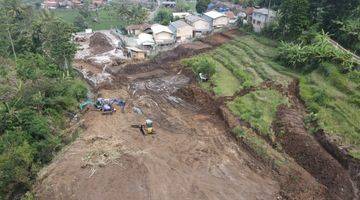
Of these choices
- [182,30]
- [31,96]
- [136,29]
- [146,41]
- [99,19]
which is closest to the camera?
[31,96]

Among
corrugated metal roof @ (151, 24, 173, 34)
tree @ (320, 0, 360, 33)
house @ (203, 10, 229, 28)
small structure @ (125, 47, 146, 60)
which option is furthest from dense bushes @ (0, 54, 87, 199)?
house @ (203, 10, 229, 28)

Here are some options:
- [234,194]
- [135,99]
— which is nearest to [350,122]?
[234,194]

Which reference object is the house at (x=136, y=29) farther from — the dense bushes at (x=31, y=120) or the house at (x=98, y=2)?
the house at (x=98, y=2)

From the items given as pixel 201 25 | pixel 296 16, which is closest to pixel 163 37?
pixel 201 25

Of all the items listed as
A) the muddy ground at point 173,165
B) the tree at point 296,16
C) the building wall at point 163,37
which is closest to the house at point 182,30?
the building wall at point 163,37

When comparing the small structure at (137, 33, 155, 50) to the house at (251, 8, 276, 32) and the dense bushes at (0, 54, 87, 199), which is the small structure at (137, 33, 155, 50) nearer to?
the house at (251, 8, 276, 32)

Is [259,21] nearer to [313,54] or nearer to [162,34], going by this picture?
[162,34]
